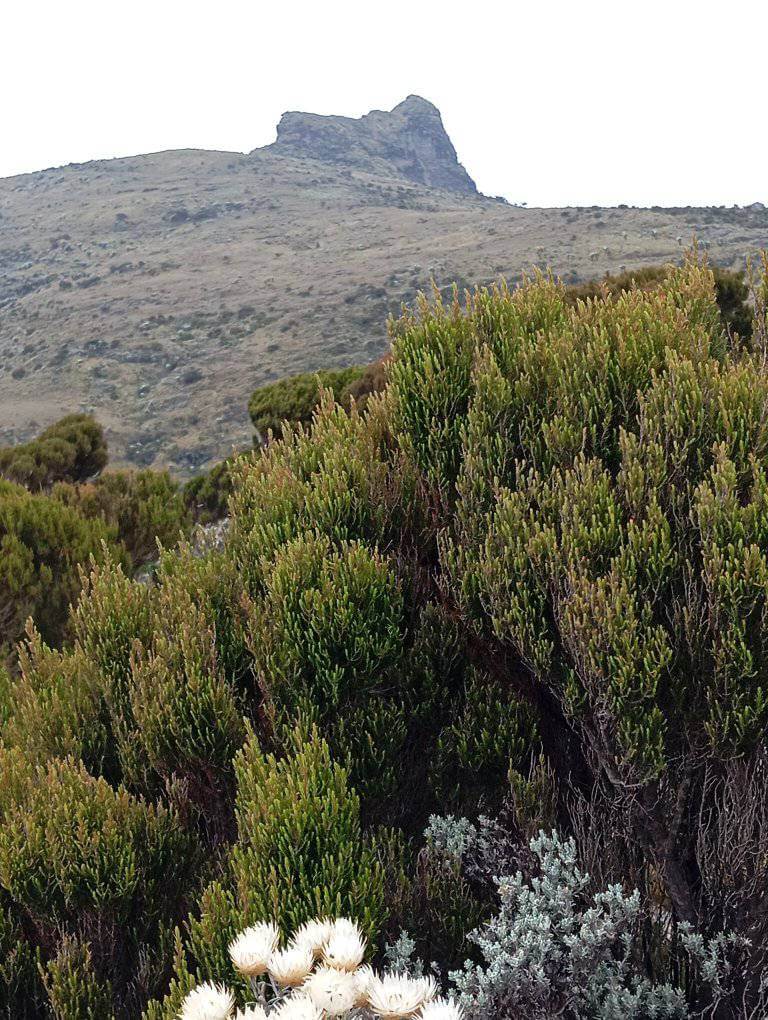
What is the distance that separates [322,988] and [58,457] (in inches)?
536

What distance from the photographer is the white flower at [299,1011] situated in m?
1.85

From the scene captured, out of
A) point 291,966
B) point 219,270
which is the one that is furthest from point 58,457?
point 219,270

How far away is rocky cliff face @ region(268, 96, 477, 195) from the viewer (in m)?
136

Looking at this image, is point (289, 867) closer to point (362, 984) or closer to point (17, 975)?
point (362, 984)

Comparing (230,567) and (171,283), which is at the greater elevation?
(171,283)

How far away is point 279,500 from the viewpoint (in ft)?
14.3

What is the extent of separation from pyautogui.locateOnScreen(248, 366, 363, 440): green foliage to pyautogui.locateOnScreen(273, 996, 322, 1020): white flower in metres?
14.9

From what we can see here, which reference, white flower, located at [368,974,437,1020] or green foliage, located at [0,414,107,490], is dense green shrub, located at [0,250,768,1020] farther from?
green foliage, located at [0,414,107,490]

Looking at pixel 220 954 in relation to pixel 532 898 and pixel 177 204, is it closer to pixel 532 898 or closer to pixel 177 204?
pixel 532 898

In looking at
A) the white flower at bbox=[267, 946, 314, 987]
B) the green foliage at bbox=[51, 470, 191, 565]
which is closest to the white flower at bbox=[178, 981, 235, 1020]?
the white flower at bbox=[267, 946, 314, 987]

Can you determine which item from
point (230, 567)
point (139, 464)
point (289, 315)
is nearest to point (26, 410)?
point (139, 464)

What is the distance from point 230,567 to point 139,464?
3215 centimetres

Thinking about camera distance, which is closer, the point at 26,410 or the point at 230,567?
the point at 230,567

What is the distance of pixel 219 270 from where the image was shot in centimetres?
6662
